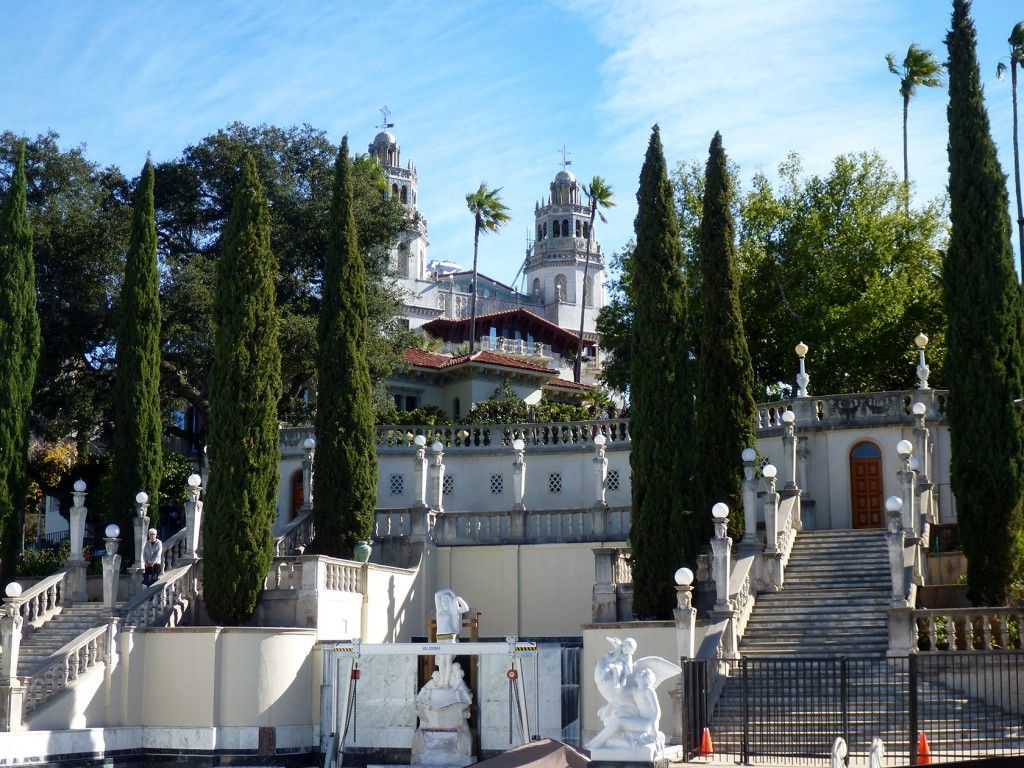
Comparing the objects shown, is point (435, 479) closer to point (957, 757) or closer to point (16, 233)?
point (16, 233)

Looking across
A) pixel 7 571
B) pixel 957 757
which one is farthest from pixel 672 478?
pixel 7 571

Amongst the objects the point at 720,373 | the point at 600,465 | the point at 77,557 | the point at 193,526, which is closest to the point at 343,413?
the point at 193,526

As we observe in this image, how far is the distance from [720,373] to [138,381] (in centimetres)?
1364

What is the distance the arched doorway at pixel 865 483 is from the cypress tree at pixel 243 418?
14466mm

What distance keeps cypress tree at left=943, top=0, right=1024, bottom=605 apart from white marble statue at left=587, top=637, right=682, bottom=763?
34.4 ft

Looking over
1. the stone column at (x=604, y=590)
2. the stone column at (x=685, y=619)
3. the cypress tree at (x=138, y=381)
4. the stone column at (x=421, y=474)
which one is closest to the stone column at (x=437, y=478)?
the stone column at (x=421, y=474)

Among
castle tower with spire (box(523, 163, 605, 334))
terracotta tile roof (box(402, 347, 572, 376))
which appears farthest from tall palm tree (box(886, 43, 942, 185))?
castle tower with spire (box(523, 163, 605, 334))

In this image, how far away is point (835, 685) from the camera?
20.8m

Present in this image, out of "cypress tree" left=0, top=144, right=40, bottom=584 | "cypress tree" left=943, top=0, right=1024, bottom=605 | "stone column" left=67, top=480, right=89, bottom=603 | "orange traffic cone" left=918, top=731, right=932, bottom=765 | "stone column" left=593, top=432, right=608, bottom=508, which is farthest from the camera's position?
"stone column" left=593, top=432, right=608, bottom=508

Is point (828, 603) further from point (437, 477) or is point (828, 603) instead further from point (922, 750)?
point (437, 477)

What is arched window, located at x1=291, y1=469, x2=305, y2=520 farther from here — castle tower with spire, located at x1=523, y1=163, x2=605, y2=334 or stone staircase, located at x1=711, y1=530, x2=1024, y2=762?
castle tower with spire, located at x1=523, y1=163, x2=605, y2=334

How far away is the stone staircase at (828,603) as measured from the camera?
25.1 meters

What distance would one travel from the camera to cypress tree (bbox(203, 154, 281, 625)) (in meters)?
28.1

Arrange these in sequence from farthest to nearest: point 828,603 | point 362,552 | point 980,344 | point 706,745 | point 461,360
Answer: point 461,360 → point 362,552 → point 980,344 → point 828,603 → point 706,745
